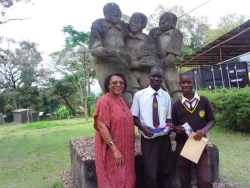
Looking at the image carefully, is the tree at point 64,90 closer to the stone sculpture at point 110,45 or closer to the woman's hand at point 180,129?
the stone sculpture at point 110,45

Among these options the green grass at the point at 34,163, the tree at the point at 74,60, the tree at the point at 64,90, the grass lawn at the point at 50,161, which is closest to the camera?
the grass lawn at the point at 50,161

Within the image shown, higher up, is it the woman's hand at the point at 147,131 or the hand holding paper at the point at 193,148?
the woman's hand at the point at 147,131

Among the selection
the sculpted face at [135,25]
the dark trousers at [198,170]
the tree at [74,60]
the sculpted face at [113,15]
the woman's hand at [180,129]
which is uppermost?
the tree at [74,60]

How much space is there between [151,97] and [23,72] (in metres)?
23.6

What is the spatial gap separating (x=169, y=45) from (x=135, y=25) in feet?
1.92

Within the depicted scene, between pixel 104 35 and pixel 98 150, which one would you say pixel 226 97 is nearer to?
pixel 104 35

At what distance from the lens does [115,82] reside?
252 centimetres

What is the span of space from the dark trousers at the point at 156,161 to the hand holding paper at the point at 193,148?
7.3 inches

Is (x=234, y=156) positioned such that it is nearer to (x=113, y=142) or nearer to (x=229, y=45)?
(x=113, y=142)

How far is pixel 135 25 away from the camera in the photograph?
404cm

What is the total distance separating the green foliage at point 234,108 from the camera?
23.0 ft

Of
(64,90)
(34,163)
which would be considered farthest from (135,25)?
(64,90)

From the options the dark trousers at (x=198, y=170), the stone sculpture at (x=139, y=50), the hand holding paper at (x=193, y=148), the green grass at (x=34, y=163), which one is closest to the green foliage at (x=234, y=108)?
the stone sculpture at (x=139, y=50)

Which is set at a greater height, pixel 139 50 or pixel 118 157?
pixel 139 50
